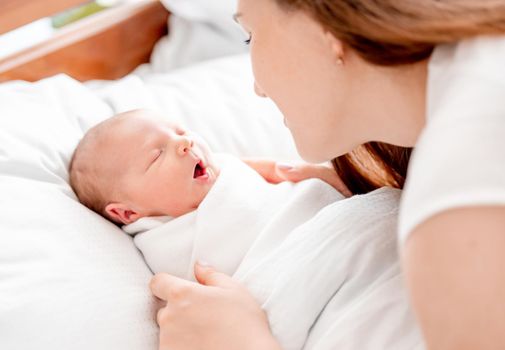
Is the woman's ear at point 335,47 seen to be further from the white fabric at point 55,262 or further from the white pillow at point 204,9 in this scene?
the white pillow at point 204,9

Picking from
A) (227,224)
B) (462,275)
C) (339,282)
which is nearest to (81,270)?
(227,224)

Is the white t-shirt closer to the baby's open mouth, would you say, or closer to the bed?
the bed

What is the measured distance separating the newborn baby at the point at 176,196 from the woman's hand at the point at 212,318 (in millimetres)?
143

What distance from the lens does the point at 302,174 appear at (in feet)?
4.83

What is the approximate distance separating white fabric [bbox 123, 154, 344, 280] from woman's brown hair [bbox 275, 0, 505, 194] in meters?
0.47

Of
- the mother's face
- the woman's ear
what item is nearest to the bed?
the mother's face

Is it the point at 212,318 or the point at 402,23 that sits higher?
the point at 402,23

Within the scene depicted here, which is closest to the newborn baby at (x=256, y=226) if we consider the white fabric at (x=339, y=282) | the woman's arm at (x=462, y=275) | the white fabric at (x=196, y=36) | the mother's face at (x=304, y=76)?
the white fabric at (x=339, y=282)

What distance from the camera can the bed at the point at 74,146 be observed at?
1141 millimetres

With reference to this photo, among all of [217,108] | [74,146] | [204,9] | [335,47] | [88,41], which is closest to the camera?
[335,47]

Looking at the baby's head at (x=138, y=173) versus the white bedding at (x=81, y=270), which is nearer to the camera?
the white bedding at (x=81, y=270)

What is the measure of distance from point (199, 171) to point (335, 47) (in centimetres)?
54

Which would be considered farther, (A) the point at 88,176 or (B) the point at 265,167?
(B) the point at 265,167

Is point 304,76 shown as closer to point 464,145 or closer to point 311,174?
point 464,145
